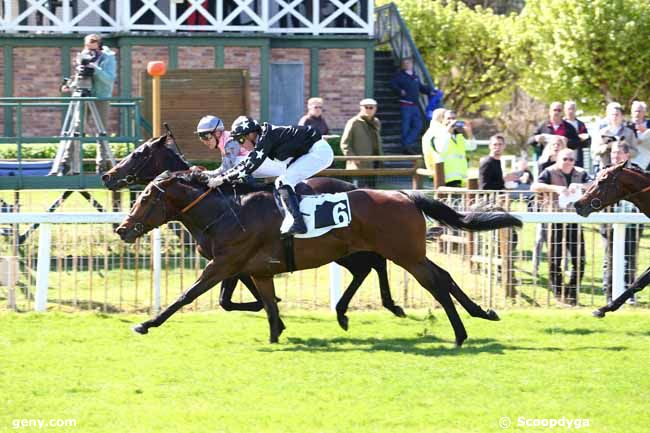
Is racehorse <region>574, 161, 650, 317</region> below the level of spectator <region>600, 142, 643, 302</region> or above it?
above

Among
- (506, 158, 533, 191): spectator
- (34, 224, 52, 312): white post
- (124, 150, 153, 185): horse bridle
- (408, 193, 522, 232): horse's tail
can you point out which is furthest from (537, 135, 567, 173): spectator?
(506, 158, 533, 191): spectator

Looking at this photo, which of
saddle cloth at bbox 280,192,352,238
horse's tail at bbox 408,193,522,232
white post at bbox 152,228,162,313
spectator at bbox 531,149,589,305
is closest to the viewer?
saddle cloth at bbox 280,192,352,238

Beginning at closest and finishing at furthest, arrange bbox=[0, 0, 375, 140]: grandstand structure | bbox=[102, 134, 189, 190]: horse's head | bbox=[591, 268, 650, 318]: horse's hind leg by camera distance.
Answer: bbox=[591, 268, 650, 318]: horse's hind leg, bbox=[102, 134, 189, 190]: horse's head, bbox=[0, 0, 375, 140]: grandstand structure

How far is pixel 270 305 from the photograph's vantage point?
10.4 m

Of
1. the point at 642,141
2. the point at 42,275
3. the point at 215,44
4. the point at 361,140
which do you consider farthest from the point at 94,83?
the point at 215,44

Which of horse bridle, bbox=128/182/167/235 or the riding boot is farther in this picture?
horse bridle, bbox=128/182/167/235

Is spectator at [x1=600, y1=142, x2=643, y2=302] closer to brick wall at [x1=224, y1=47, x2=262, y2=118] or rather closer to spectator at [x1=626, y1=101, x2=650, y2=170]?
spectator at [x1=626, y1=101, x2=650, y2=170]

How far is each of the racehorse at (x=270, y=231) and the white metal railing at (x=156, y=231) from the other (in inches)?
53.2

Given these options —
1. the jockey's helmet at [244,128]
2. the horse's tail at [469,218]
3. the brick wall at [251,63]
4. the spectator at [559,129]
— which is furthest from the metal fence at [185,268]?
the brick wall at [251,63]

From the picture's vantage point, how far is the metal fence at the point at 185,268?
39.3 feet

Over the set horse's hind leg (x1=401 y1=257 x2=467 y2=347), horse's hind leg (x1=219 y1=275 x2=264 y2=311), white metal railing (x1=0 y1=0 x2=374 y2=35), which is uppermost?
white metal railing (x1=0 y1=0 x2=374 y2=35)

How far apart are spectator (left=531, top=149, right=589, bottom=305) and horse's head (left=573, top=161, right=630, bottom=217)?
1.49 m

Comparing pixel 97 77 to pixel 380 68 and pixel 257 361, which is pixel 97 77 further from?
pixel 380 68

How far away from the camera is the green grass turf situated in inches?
301
